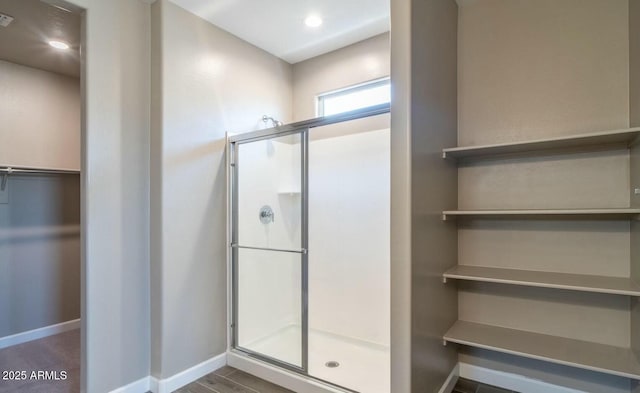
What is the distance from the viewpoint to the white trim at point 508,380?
2.13 m

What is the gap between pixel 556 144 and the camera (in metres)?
2.00

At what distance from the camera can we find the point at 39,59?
121 inches

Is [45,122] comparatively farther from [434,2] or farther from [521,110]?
[521,110]

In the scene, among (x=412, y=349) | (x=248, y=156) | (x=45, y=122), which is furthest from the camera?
(x=45, y=122)

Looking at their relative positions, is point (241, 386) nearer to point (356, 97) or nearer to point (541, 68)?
point (356, 97)

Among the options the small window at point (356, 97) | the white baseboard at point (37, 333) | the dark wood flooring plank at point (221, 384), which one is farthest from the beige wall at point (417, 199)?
the white baseboard at point (37, 333)

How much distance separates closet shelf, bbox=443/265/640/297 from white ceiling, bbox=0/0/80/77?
10.2ft

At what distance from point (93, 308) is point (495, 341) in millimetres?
2529

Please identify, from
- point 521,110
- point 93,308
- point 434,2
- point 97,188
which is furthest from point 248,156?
point 521,110

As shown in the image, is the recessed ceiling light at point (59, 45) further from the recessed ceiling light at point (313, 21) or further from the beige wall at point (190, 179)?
the recessed ceiling light at point (313, 21)

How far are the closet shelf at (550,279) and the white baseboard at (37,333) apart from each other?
3758 mm

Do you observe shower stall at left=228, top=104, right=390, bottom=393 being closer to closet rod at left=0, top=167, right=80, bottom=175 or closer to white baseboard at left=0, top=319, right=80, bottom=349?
closet rod at left=0, top=167, right=80, bottom=175

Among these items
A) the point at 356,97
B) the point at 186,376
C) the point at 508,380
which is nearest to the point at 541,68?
the point at 356,97

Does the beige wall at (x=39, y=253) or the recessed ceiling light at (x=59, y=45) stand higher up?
the recessed ceiling light at (x=59, y=45)
